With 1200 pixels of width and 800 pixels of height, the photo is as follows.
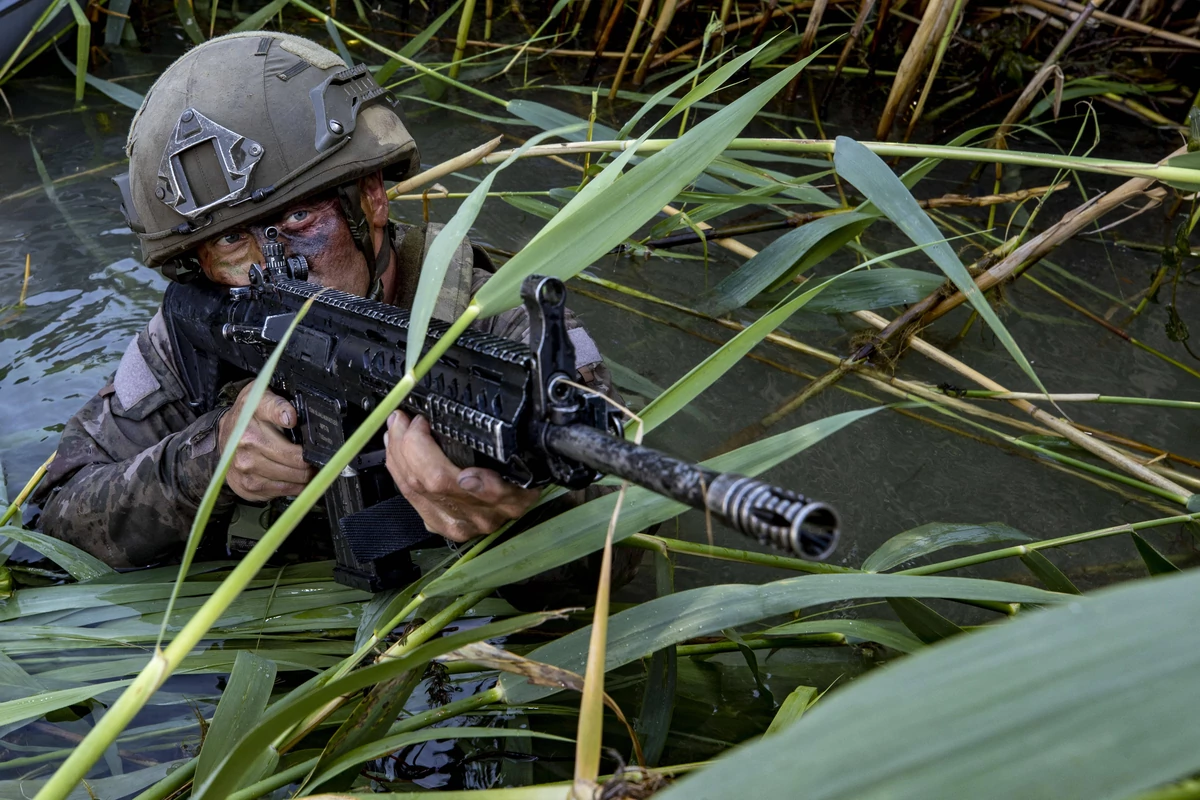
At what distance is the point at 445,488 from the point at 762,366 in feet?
5.49

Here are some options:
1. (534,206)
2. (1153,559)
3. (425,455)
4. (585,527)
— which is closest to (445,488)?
(425,455)

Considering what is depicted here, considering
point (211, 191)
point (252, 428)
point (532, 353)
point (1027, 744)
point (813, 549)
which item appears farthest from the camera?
point (211, 191)

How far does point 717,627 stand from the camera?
1232 millimetres

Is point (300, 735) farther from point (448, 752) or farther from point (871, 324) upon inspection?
point (871, 324)

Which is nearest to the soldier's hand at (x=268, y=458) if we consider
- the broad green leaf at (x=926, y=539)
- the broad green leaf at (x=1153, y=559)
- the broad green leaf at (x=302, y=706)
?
the broad green leaf at (x=302, y=706)

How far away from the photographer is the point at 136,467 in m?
2.23

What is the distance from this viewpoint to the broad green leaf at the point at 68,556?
209cm

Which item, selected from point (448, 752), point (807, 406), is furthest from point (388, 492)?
point (807, 406)

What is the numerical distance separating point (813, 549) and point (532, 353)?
500mm

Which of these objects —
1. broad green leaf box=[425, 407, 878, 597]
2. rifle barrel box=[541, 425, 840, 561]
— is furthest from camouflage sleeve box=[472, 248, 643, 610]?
rifle barrel box=[541, 425, 840, 561]

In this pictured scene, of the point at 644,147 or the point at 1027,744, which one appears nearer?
the point at 1027,744

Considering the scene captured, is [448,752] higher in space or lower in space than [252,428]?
lower

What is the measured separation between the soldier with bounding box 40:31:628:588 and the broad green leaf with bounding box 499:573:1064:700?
0.70 m

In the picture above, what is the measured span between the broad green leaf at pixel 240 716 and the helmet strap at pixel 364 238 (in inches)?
41.0
